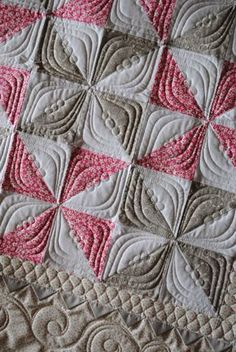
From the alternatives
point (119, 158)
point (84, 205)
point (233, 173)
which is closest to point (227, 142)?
point (233, 173)

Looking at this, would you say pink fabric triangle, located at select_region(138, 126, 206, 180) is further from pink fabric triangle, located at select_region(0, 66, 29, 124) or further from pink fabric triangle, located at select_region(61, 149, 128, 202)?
pink fabric triangle, located at select_region(0, 66, 29, 124)

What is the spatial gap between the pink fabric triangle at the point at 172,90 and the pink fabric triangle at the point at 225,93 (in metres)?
0.04

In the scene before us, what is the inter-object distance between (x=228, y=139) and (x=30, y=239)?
49 cm

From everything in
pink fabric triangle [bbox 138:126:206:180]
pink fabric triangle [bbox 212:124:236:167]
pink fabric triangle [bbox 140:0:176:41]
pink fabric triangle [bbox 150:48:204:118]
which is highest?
pink fabric triangle [bbox 140:0:176:41]

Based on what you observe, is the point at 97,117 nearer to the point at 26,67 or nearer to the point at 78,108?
the point at 78,108

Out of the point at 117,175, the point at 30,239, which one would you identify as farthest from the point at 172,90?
the point at 30,239

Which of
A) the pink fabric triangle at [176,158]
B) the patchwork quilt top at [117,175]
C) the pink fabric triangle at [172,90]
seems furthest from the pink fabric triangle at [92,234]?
the pink fabric triangle at [172,90]

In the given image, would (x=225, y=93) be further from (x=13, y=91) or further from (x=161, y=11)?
(x=13, y=91)

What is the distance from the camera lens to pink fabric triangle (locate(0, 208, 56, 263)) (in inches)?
47.7

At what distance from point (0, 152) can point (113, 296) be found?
0.40m

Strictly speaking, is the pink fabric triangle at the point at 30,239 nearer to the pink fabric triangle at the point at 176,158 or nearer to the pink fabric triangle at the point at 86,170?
the pink fabric triangle at the point at 86,170

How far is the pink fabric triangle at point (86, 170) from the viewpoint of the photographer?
1229 millimetres

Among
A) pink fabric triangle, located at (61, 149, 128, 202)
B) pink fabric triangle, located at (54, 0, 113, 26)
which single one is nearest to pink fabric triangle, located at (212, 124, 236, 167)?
pink fabric triangle, located at (61, 149, 128, 202)

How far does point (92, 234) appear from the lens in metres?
1.22
